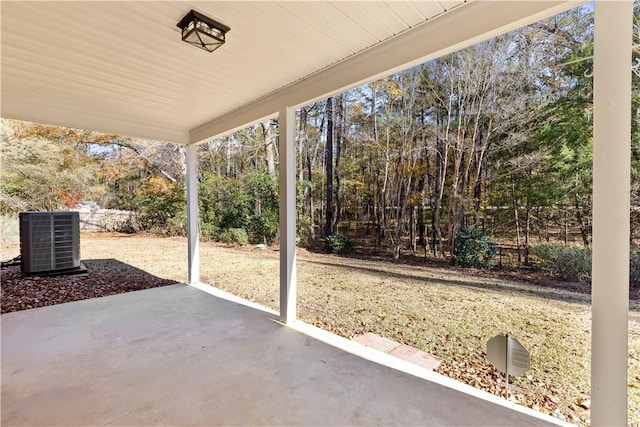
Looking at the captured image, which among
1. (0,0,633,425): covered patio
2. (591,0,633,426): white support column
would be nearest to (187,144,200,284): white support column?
(0,0,633,425): covered patio

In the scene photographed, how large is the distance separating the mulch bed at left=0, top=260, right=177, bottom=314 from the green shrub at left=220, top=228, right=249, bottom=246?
2.72 meters

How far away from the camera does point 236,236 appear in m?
8.19

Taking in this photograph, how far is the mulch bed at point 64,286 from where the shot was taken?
394 centimetres

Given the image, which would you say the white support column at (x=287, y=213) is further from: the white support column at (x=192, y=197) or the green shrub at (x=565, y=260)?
the green shrub at (x=565, y=260)

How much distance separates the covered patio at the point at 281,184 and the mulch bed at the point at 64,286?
2.29ft

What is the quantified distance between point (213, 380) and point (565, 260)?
4.58m

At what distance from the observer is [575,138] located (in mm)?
3930

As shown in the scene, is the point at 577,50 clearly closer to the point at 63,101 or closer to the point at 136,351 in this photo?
the point at 136,351

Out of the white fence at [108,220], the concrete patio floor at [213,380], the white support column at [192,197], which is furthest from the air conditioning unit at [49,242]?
the white fence at [108,220]

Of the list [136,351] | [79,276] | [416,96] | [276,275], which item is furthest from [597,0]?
[79,276]

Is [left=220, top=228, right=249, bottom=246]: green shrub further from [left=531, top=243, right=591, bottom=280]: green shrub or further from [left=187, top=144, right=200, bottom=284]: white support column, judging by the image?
[left=531, top=243, right=591, bottom=280]: green shrub

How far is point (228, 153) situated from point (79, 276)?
537 cm

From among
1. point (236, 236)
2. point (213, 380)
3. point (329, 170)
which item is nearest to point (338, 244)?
point (329, 170)

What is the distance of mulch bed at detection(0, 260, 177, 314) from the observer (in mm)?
3939
